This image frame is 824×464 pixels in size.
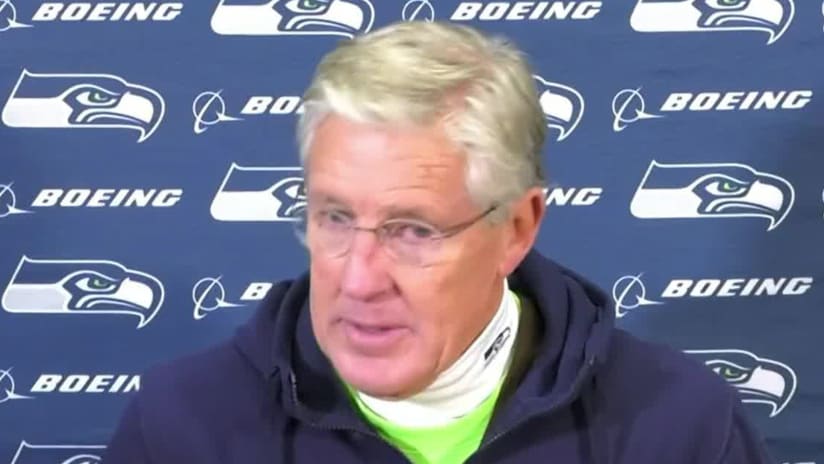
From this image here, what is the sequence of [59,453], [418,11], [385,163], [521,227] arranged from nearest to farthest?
[385,163]
[521,227]
[418,11]
[59,453]

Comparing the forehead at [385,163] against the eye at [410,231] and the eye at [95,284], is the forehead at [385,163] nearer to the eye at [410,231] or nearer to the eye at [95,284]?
the eye at [410,231]

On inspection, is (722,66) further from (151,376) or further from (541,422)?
(151,376)

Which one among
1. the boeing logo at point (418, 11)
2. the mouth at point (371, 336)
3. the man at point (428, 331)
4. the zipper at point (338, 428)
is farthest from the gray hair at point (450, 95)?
the boeing logo at point (418, 11)

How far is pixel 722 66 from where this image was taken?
1.54m

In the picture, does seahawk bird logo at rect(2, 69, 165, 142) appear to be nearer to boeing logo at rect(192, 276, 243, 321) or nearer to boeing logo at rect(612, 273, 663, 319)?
boeing logo at rect(192, 276, 243, 321)

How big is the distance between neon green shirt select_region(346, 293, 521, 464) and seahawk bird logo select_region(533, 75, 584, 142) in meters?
0.52

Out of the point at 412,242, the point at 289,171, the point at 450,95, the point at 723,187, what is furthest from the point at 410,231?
the point at 723,187

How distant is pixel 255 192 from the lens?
1565 millimetres

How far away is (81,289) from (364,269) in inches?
28.8

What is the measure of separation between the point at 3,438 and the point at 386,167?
91 centimetres

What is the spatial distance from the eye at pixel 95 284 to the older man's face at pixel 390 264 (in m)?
0.63

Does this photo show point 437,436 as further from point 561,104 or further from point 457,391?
point 561,104

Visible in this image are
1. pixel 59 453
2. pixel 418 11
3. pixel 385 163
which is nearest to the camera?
pixel 385 163

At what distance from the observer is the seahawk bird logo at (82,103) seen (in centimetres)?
154
